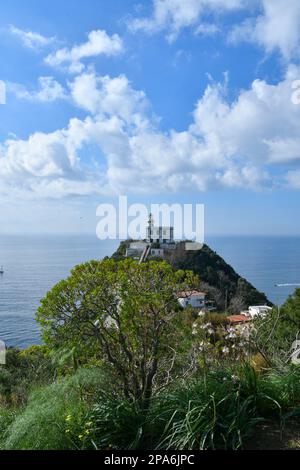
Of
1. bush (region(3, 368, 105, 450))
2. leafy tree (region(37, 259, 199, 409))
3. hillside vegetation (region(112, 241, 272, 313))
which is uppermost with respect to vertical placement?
leafy tree (region(37, 259, 199, 409))

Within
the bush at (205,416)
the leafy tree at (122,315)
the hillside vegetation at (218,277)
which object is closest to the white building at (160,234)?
the hillside vegetation at (218,277)

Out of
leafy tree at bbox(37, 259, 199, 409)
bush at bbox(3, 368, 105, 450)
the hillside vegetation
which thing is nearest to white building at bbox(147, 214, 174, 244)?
the hillside vegetation

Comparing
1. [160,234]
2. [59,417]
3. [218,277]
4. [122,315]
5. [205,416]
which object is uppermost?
[122,315]

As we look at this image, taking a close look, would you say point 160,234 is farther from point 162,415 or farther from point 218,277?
point 162,415

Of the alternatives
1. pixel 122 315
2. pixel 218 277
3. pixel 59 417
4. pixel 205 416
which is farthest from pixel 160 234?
pixel 205 416

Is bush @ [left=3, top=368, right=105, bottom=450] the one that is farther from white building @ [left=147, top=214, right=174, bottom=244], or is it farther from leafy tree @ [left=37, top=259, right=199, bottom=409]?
white building @ [left=147, top=214, right=174, bottom=244]

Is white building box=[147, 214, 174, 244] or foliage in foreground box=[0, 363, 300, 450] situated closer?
foliage in foreground box=[0, 363, 300, 450]

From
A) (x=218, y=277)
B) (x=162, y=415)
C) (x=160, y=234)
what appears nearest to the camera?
(x=162, y=415)

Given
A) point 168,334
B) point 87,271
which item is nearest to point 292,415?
point 168,334
